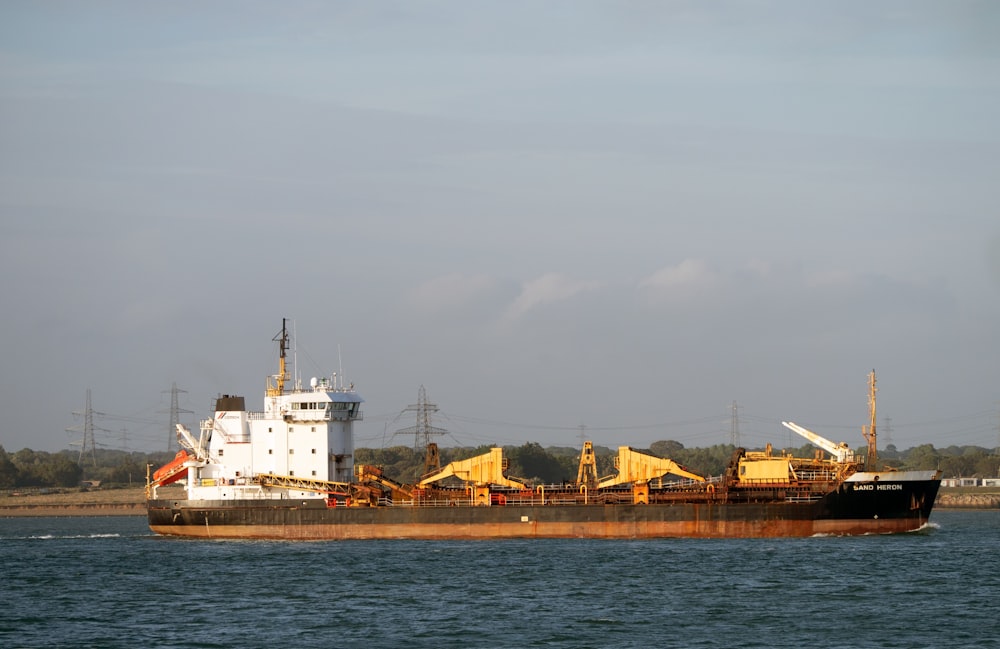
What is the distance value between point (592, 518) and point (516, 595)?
746 inches

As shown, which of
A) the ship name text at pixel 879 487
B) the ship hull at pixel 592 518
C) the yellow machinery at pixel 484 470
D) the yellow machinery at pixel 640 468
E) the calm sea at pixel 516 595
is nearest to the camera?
the calm sea at pixel 516 595

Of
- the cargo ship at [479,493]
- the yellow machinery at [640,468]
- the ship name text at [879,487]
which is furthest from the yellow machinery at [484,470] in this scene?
the ship name text at [879,487]

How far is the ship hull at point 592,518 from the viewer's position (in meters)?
61.8

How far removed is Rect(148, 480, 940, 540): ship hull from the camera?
61.8 m

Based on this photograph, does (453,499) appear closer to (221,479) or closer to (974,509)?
(221,479)

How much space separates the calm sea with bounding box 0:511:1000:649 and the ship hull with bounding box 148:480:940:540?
1.09 meters

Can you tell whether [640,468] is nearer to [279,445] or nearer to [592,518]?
[592,518]

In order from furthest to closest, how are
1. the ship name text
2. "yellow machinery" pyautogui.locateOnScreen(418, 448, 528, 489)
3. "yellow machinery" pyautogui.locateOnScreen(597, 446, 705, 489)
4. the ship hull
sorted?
"yellow machinery" pyautogui.locateOnScreen(418, 448, 528, 489) → "yellow machinery" pyautogui.locateOnScreen(597, 446, 705, 489) → the ship hull → the ship name text

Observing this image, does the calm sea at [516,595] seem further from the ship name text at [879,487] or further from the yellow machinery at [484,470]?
the yellow machinery at [484,470]

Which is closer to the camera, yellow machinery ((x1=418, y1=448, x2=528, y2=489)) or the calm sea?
the calm sea

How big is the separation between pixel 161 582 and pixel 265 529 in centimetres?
1510

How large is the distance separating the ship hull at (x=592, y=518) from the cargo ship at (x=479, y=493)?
52 mm

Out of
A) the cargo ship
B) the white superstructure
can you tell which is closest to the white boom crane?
the cargo ship

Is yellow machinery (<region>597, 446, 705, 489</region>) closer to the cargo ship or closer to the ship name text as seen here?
the cargo ship
